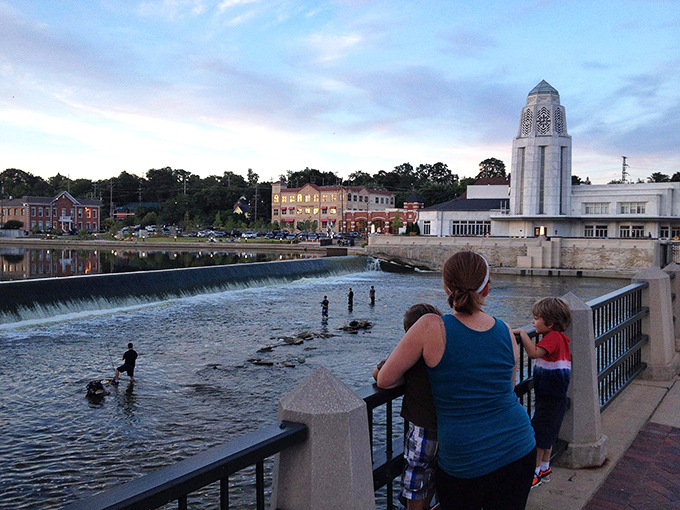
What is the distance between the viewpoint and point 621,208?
242ft

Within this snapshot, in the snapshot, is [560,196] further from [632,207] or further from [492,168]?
[492,168]

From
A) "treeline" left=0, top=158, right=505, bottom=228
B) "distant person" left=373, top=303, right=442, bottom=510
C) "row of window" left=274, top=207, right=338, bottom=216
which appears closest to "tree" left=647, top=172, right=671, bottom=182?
"treeline" left=0, top=158, right=505, bottom=228

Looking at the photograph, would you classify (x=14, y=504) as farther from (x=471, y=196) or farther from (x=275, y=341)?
(x=471, y=196)

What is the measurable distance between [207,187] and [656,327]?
144 meters

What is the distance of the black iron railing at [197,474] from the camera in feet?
6.51

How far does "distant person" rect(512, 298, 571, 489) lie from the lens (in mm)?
4734

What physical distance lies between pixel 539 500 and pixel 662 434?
2.54 m

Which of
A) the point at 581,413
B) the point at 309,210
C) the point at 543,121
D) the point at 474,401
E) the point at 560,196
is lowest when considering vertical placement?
A: the point at 581,413

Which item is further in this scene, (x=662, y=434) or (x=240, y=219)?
(x=240, y=219)

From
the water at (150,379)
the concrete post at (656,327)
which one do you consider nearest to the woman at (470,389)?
the concrete post at (656,327)

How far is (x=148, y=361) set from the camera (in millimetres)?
18062

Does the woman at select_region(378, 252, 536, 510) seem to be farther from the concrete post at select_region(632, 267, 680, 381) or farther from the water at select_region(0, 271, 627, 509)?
the water at select_region(0, 271, 627, 509)

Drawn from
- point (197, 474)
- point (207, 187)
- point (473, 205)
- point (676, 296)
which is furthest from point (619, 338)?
point (207, 187)

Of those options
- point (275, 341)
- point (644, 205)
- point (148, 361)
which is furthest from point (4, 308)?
point (644, 205)
